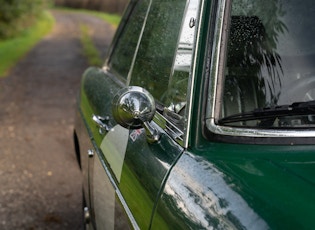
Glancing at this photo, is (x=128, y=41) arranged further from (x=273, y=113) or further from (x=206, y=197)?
(x=206, y=197)

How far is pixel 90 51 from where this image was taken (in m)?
18.3

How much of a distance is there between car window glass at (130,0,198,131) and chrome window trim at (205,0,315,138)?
124mm

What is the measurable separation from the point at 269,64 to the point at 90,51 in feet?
53.8

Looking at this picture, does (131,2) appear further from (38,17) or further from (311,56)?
(38,17)

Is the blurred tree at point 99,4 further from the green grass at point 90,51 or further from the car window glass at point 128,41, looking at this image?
the car window glass at point 128,41

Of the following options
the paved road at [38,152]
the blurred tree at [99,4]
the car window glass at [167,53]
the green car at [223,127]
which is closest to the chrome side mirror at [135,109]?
the green car at [223,127]

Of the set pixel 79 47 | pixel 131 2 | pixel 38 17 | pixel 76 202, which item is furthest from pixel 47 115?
pixel 38 17

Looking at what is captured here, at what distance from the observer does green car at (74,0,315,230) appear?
5.61 ft

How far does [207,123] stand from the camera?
207 cm

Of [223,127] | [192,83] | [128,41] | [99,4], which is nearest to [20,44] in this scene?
[128,41]

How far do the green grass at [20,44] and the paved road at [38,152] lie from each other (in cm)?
178

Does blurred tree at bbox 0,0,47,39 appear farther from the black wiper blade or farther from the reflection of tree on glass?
the black wiper blade

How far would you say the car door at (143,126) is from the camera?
84.1 inches

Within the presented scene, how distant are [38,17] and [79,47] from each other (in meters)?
10.7
